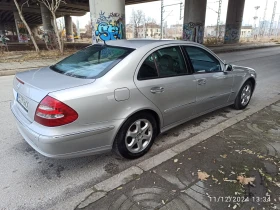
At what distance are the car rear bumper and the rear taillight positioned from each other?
15 centimetres

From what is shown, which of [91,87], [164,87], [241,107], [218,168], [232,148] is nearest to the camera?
[91,87]

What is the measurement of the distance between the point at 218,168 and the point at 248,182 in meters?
0.38

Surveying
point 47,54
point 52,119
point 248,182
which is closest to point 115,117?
point 52,119

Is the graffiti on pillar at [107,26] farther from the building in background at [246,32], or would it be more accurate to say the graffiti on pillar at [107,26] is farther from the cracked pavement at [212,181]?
the building in background at [246,32]

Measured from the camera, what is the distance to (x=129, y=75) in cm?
282

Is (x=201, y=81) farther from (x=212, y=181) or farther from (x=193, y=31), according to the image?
(x=193, y=31)

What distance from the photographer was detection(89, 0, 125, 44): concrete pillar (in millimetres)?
12891

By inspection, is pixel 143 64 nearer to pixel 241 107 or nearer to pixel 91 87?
pixel 91 87

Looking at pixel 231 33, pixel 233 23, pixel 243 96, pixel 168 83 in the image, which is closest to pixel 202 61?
pixel 168 83

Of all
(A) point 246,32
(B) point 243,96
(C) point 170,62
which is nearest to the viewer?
(C) point 170,62

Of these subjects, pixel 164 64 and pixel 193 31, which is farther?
pixel 193 31

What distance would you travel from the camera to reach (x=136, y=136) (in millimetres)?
3025

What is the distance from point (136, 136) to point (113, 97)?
691mm

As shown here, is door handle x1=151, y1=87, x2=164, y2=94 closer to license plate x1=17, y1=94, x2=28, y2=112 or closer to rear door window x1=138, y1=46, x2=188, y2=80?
rear door window x1=138, y1=46, x2=188, y2=80
